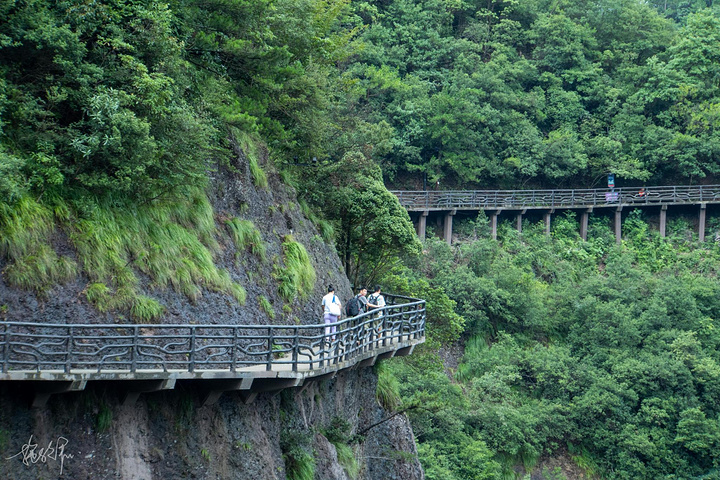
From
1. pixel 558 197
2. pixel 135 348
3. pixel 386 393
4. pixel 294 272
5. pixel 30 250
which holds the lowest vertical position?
pixel 386 393

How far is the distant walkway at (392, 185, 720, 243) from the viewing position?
41.1m

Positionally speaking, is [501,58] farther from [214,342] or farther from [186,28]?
[214,342]

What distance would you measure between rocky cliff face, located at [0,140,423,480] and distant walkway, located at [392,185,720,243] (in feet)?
63.4

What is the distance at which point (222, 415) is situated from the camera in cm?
1470

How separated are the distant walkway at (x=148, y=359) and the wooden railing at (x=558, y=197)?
25.1 meters

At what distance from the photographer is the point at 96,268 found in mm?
13641

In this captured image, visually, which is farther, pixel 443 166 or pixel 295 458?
pixel 443 166

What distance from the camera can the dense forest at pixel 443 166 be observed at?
14.2 meters

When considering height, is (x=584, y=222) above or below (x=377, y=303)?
below

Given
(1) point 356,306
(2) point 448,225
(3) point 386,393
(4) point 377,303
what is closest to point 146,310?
(1) point 356,306

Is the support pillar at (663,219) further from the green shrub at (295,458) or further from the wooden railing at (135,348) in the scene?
the green shrub at (295,458)

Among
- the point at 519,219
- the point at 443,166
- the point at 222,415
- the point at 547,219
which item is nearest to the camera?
the point at 222,415

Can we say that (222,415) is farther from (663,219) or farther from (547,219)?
(663,219)

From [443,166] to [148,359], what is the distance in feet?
106
